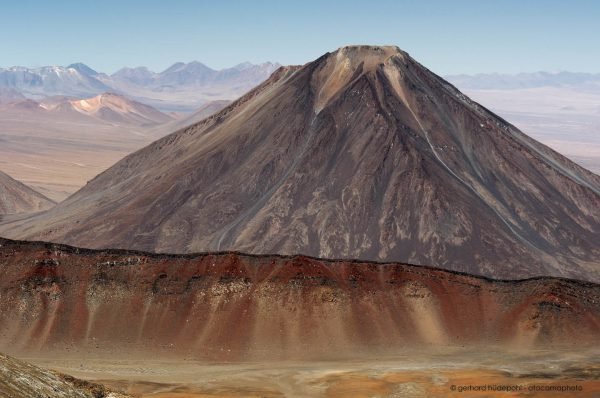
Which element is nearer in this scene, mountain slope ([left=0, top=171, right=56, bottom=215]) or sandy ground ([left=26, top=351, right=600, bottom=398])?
sandy ground ([left=26, top=351, right=600, bottom=398])

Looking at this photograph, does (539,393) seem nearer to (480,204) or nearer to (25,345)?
(25,345)

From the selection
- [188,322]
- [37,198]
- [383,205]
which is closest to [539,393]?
[188,322]

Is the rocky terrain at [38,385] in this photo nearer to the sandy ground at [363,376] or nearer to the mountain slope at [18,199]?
the sandy ground at [363,376]

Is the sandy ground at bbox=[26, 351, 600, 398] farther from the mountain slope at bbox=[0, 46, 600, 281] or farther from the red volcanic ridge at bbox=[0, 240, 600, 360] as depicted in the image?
the mountain slope at bbox=[0, 46, 600, 281]

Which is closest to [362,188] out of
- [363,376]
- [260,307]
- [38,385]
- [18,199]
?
[260,307]

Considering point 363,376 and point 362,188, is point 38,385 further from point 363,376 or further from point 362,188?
point 362,188

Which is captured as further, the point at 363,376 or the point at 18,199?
the point at 18,199

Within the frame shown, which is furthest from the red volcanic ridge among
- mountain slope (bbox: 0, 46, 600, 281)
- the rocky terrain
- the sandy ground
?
mountain slope (bbox: 0, 46, 600, 281)
